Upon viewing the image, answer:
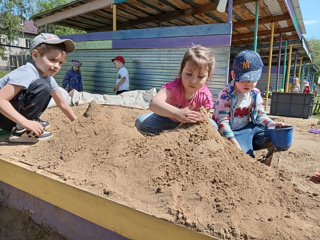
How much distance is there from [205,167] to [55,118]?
108 inches

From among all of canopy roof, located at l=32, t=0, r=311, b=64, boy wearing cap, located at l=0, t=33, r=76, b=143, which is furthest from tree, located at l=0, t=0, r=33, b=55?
boy wearing cap, located at l=0, t=33, r=76, b=143

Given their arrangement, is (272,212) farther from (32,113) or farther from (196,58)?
(32,113)

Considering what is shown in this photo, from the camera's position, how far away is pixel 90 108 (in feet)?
7.02

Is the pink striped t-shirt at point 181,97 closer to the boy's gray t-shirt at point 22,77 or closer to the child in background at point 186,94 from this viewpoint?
the child in background at point 186,94

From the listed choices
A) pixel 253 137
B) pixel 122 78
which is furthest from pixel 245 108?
pixel 122 78

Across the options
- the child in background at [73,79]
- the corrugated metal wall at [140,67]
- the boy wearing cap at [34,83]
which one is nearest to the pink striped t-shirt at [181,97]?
the boy wearing cap at [34,83]

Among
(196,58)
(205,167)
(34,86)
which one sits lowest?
(205,167)

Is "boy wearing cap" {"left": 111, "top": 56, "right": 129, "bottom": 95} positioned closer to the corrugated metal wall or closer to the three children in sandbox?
the corrugated metal wall

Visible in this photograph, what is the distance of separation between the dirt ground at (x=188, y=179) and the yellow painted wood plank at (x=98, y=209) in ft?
0.12

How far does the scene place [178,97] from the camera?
2059mm

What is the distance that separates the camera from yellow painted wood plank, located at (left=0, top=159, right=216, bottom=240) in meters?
1.04

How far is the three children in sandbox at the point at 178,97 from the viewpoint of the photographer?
1.92 m

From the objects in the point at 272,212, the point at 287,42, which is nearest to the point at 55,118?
the point at 272,212

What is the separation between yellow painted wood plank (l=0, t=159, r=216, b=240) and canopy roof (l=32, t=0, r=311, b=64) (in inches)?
223
